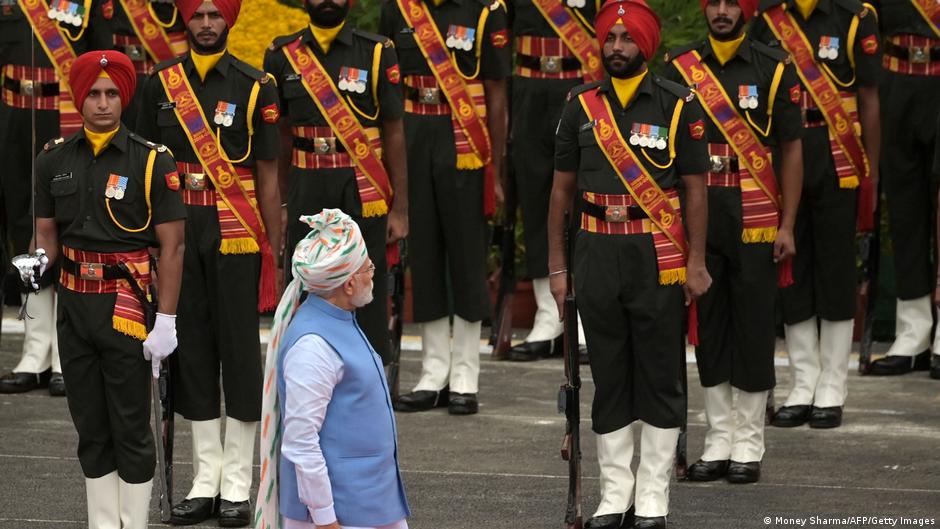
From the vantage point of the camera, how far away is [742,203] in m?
9.89

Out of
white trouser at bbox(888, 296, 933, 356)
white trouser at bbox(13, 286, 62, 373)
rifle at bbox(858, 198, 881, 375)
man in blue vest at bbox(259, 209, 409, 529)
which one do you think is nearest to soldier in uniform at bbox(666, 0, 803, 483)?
rifle at bbox(858, 198, 881, 375)

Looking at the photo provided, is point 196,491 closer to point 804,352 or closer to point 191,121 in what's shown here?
point 191,121

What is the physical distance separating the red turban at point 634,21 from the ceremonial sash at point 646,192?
30cm

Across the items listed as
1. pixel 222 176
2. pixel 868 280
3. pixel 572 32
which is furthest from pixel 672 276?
pixel 868 280

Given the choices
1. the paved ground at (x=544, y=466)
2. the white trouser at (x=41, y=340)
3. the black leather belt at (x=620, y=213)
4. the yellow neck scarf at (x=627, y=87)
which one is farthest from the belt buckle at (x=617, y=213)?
the white trouser at (x=41, y=340)

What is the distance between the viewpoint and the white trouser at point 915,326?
40.6 feet

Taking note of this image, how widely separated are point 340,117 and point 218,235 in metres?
1.43

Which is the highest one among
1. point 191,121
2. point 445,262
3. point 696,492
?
point 191,121

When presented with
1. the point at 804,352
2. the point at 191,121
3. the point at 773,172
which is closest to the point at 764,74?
the point at 773,172

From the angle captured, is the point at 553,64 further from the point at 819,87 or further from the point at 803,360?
the point at 803,360

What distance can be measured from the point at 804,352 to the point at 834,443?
2.21ft

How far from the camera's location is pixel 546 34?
12.0 m

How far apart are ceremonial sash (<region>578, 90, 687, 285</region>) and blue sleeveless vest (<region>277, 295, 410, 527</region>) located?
→ 245 centimetres

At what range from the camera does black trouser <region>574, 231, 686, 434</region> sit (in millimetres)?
8914
